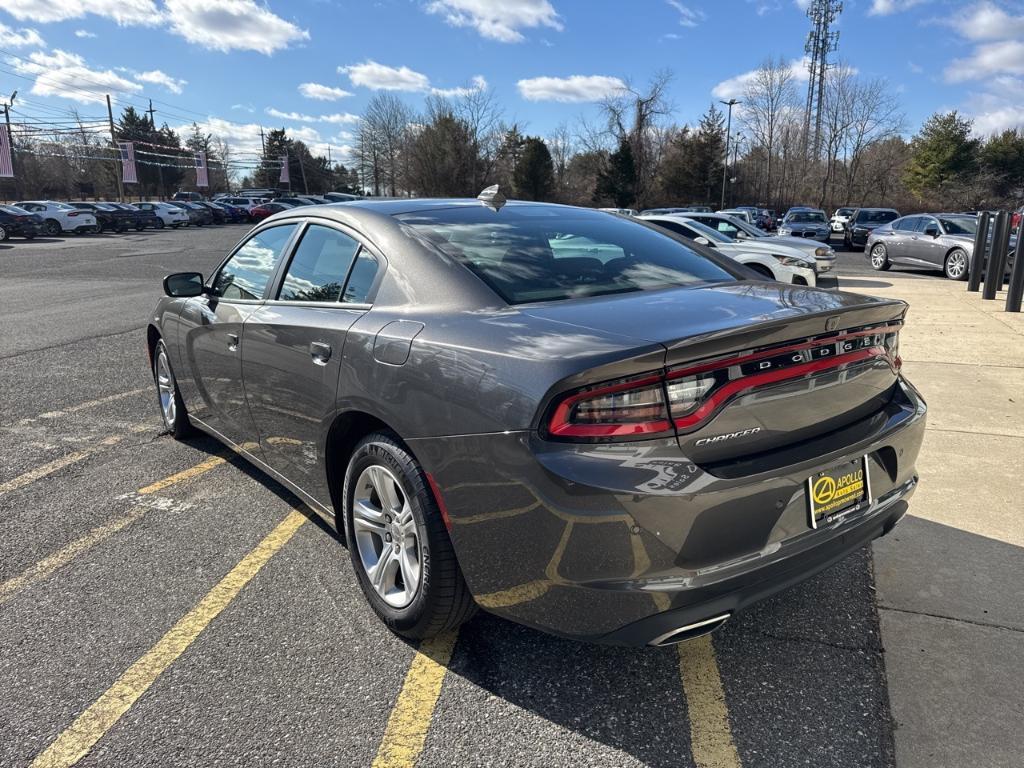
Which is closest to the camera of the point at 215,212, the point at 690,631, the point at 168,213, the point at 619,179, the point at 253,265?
the point at 690,631

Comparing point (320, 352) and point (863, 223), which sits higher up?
point (863, 223)

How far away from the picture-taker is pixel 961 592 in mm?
2902

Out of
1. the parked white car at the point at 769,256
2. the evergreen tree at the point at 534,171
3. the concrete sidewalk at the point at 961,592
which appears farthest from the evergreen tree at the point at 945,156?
the concrete sidewalk at the point at 961,592

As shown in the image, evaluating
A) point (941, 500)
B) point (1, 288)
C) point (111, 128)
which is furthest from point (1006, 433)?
point (111, 128)

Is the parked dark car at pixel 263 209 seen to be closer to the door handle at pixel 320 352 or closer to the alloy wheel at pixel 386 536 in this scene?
the door handle at pixel 320 352

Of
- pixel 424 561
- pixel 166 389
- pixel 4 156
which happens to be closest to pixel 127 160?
pixel 4 156

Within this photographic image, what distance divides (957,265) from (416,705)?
17.7 m

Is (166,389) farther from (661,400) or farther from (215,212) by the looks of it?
(215,212)

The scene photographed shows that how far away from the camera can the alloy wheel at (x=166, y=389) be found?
479cm

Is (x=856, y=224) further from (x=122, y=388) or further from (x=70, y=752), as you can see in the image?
(x=70, y=752)

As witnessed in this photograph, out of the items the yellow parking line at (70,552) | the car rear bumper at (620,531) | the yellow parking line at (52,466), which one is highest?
the car rear bumper at (620,531)

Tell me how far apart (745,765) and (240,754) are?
146 centimetres

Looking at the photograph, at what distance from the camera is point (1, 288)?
13.7 meters

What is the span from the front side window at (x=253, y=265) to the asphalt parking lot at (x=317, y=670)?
1.16m
